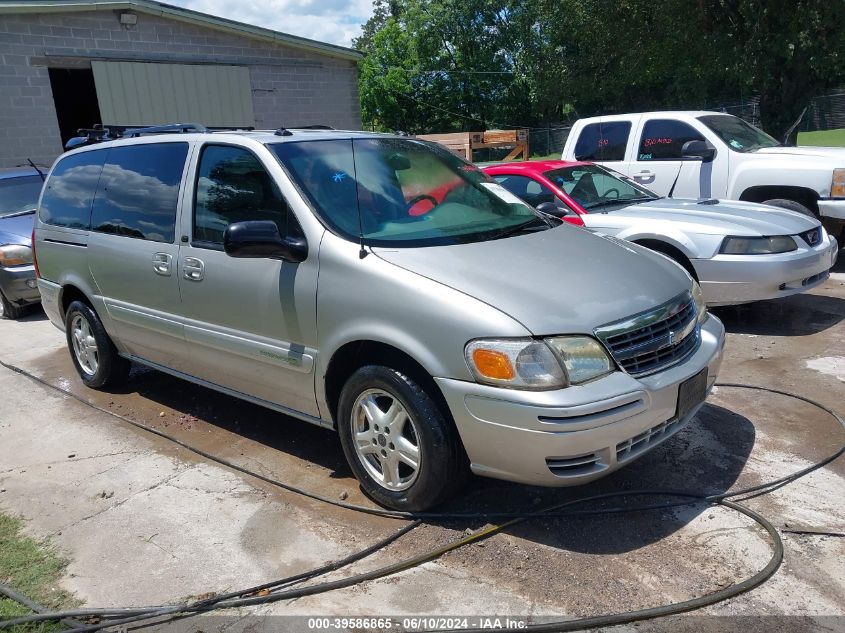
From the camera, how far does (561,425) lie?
309cm

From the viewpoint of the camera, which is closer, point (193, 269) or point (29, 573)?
point (29, 573)

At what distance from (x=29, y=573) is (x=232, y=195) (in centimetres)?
220

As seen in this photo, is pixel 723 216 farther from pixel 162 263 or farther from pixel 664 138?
pixel 162 263

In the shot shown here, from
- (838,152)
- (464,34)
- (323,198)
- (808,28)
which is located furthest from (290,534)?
(464,34)

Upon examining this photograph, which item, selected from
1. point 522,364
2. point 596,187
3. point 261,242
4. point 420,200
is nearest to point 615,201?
point 596,187

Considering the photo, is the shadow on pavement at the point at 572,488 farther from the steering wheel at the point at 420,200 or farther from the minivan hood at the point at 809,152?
the minivan hood at the point at 809,152

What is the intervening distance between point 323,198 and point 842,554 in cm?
294

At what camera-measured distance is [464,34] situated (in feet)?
139

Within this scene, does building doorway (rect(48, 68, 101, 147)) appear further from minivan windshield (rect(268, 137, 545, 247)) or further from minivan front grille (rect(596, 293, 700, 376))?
minivan front grille (rect(596, 293, 700, 376))

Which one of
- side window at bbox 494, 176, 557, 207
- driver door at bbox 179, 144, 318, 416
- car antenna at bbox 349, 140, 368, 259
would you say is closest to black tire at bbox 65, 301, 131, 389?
driver door at bbox 179, 144, 318, 416

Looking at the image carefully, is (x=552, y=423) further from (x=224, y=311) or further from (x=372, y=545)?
(x=224, y=311)

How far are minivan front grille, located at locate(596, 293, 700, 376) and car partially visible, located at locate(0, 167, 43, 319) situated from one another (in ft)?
22.5

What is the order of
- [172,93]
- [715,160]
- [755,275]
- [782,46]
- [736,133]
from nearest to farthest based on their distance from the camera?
[755,275] < [715,160] < [736,133] < [172,93] < [782,46]

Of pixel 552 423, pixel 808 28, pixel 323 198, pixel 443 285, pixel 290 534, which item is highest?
pixel 808 28
